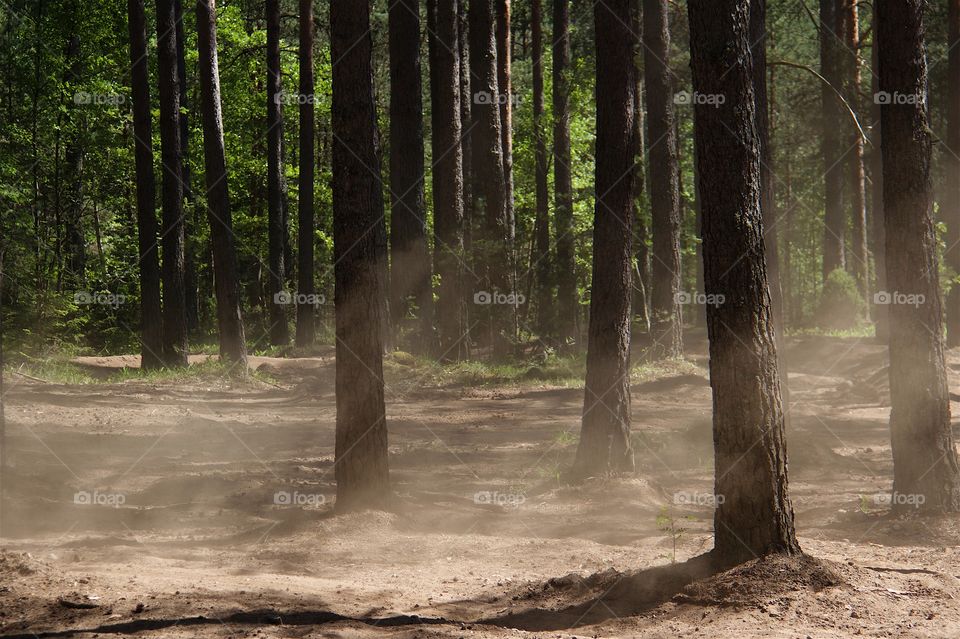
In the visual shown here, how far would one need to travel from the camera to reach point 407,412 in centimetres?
1614

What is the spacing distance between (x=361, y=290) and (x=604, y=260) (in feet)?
9.47

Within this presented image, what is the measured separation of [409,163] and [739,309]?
14936 millimetres

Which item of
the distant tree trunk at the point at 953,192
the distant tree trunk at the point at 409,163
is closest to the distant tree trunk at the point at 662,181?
the distant tree trunk at the point at 409,163

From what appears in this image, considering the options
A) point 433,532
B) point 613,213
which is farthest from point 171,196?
point 433,532

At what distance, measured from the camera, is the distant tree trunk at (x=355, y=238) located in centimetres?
869

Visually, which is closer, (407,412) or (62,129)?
(407,412)

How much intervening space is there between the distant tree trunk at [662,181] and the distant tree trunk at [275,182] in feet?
36.6

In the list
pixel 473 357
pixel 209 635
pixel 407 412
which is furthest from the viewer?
pixel 473 357

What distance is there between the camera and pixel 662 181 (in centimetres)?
1994

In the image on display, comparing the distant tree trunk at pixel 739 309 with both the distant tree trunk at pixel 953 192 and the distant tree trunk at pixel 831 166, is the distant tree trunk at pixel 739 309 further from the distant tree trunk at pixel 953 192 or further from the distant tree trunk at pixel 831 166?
the distant tree trunk at pixel 831 166

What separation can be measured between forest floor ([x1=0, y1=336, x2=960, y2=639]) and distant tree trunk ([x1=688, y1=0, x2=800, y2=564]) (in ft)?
1.33

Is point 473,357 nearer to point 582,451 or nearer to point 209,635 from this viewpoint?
point 582,451

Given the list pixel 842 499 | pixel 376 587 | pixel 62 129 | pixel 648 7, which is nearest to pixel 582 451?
pixel 842 499

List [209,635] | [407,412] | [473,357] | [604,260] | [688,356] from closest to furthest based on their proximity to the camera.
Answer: [209,635], [604,260], [407,412], [473,357], [688,356]
